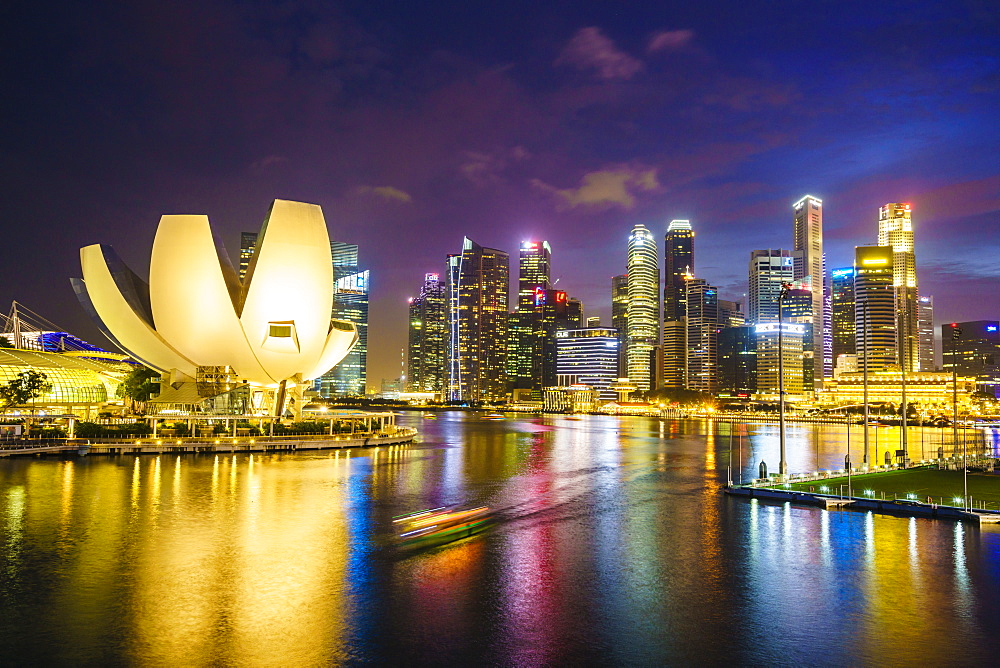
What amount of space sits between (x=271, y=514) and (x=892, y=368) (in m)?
171

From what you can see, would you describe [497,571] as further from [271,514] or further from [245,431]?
[245,431]

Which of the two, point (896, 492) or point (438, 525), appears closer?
point (438, 525)

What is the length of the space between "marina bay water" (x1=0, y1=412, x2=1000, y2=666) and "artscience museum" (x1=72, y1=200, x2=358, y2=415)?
18.1 meters

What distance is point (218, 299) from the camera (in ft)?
137

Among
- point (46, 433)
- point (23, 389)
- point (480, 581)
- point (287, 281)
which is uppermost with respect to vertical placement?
point (287, 281)

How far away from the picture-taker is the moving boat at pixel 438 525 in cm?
1728

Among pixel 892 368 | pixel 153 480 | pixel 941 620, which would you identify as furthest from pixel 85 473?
pixel 892 368

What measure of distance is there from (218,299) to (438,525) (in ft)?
89.9

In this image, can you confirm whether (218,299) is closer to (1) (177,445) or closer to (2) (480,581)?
(1) (177,445)

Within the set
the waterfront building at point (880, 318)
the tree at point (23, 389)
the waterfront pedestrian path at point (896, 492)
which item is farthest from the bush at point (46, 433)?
the waterfront building at point (880, 318)

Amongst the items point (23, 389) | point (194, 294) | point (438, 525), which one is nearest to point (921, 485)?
point (438, 525)

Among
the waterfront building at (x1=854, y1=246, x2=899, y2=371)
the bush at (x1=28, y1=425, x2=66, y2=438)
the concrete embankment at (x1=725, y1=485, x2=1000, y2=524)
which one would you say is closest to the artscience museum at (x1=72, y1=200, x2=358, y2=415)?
the bush at (x1=28, y1=425, x2=66, y2=438)

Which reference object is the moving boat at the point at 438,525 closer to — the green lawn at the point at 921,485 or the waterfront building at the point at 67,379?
the green lawn at the point at 921,485

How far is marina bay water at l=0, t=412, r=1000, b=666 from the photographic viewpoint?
10031 millimetres
